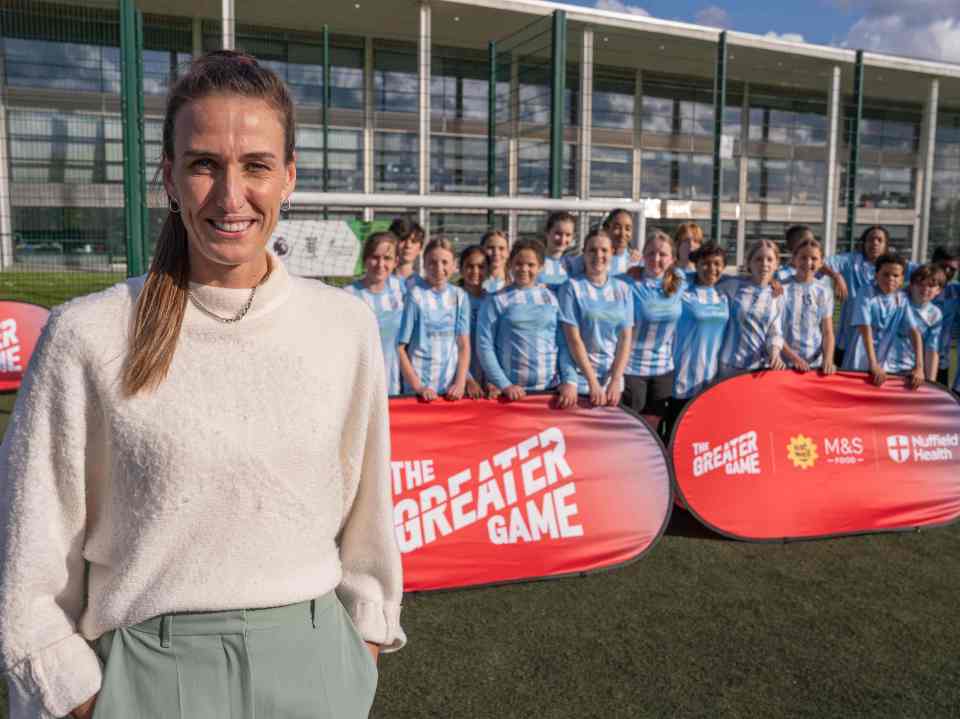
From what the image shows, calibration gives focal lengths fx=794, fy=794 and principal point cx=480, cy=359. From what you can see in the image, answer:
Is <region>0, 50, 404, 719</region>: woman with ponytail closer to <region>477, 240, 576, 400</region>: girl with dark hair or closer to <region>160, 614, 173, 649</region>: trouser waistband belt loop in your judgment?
<region>160, 614, 173, 649</region>: trouser waistband belt loop

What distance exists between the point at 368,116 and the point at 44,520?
88.9 ft

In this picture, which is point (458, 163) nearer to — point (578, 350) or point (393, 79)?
point (393, 79)

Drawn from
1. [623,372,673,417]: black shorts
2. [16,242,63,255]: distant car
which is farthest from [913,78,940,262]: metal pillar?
[16,242,63,255]: distant car

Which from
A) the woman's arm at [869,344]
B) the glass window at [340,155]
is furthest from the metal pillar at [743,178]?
the woman's arm at [869,344]

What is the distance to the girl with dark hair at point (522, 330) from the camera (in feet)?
16.8

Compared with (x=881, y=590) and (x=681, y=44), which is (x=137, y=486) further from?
(x=681, y=44)

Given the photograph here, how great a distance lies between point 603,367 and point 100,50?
32.1 feet

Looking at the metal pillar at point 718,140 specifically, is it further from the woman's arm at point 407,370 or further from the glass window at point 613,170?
the glass window at point 613,170

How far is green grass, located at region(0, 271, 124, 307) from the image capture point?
9.93 metres

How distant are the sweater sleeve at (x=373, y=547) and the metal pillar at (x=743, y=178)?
3087 cm

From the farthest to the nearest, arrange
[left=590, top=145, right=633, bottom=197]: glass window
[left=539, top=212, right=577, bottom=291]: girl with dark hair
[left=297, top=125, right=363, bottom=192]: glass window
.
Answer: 1. [left=590, top=145, right=633, bottom=197]: glass window
2. [left=297, top=125, right=363, bottom=192]: glass window
3. [left=539, top=212, right=577, bottom=291]: girl with dark hair

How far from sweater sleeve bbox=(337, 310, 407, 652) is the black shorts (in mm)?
4341

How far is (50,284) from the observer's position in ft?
35.7

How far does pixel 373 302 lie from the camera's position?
5227 millimetres
